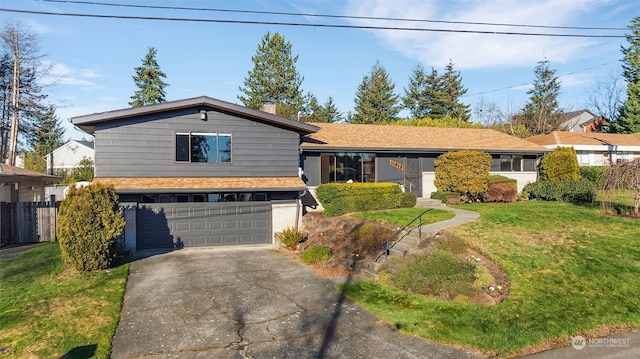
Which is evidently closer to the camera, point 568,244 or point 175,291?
point 175,291

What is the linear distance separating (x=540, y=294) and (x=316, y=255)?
672 centimetres

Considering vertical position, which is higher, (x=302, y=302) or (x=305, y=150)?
(x=305, y=150)

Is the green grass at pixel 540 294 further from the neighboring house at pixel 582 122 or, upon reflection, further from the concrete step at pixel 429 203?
the neighboring house at pixel 582 122

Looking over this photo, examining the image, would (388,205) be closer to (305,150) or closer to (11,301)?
(305,150)

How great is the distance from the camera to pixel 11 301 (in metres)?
9.05

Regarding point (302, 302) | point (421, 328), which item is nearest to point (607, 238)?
point (421, 328)

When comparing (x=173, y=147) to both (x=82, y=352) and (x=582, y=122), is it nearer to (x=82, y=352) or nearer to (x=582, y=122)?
(x=82, y=352)

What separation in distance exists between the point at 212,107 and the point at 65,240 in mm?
7552

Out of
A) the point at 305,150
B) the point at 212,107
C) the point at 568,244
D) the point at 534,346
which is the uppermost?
the point at 212,107

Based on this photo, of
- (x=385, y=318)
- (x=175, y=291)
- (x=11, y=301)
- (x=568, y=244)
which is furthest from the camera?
(x=568, y=244)

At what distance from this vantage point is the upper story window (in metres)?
16.3

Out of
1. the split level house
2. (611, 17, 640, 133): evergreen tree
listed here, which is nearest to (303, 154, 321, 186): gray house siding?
the split level house

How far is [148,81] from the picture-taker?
54719 mm

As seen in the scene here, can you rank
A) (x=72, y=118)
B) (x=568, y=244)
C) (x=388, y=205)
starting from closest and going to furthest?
(x=568, y=244), (x=72, y=118), (x=388, y=205)
